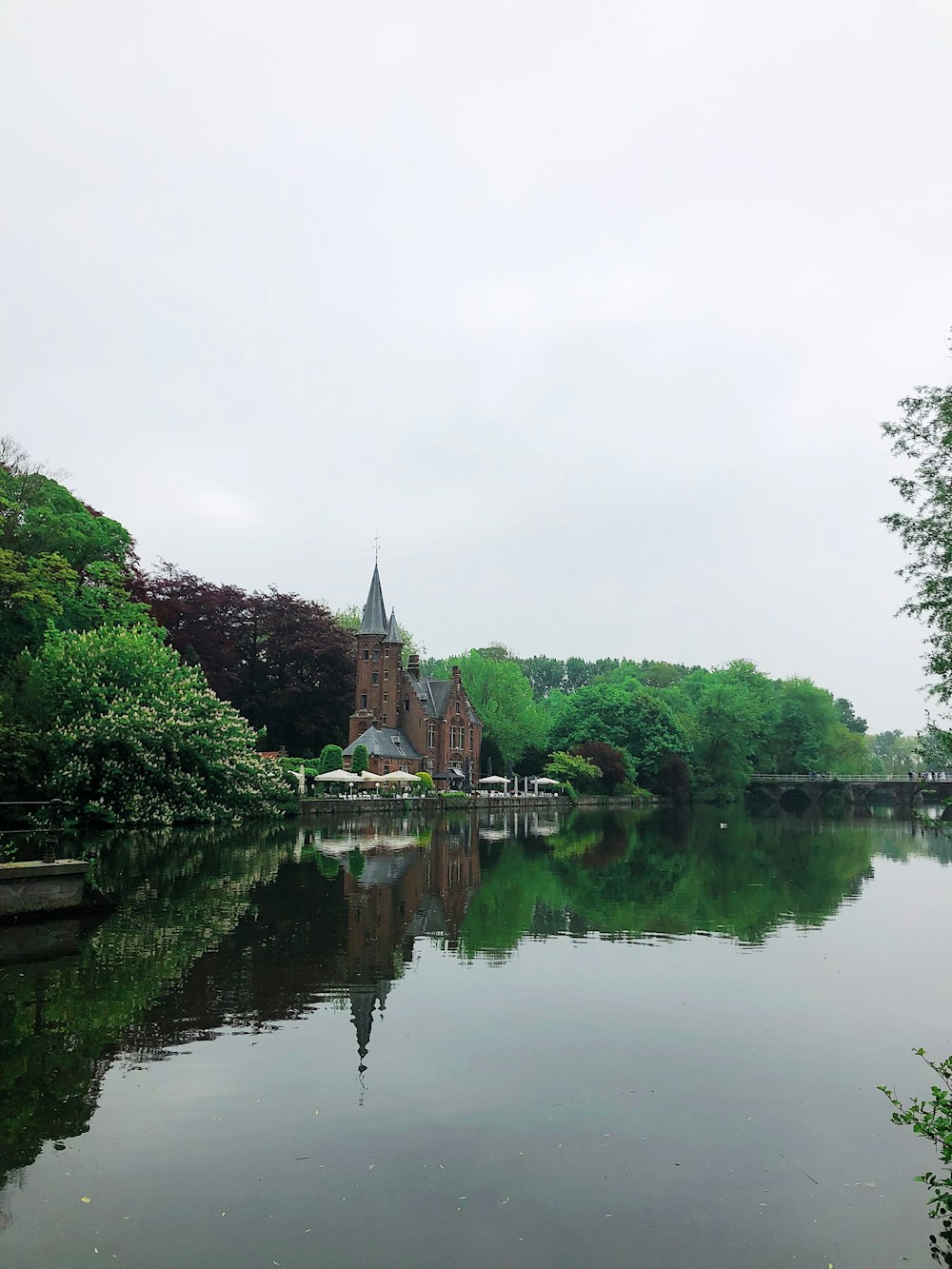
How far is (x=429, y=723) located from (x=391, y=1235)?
70.1 metres

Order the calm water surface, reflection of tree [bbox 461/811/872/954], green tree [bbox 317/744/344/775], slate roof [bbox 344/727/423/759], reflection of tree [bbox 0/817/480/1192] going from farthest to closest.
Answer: slate roof [bbox 344/727/423/759]
green tree [bbox 317/744/344/775]
reflection of tree [bbox 461/811/872/954]
reflection of tree [bbox 0/817/480/1192]
the calm water surface

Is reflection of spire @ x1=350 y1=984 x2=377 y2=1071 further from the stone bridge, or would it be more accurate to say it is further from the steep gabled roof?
the stone bridge

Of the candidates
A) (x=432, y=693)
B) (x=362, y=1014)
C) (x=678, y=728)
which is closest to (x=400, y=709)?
(x=432, y=693)

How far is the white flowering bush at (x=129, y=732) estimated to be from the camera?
32594mm

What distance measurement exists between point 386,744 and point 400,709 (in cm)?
708

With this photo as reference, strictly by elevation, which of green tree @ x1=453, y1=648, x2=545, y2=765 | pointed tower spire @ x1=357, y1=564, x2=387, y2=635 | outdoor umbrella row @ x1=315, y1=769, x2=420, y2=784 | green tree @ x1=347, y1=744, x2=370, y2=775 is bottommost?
outdoor umbrella row @ x1=315, y1=769, x2=420, y2=784

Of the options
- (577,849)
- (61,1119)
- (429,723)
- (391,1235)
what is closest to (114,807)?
(577,849)

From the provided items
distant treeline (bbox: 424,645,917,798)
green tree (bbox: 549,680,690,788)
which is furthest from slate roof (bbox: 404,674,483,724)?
green tree (bbox: 549,680,690,788)

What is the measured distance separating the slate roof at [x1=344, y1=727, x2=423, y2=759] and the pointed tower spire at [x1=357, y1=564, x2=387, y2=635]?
26.9 feet

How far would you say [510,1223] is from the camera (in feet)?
19.1

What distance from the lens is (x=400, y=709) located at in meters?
75.5

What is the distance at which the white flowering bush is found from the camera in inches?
1283

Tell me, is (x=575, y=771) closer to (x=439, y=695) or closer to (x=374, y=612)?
(x=439, y=695)

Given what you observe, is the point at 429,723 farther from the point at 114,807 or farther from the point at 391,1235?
the point at 391,1235
